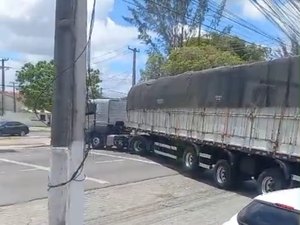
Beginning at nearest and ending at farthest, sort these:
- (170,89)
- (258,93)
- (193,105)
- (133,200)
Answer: (133,200), (258,93), (193,105), (170,89)

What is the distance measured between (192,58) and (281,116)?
79.0 feet

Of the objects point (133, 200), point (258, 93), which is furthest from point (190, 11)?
point (133, 200)

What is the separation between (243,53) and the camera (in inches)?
1692

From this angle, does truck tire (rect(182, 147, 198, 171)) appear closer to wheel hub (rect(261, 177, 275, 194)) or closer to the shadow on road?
the shadow on road

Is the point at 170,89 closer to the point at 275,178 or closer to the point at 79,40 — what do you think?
the point at 275,178

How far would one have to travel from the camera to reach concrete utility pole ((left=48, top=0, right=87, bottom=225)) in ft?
17.1

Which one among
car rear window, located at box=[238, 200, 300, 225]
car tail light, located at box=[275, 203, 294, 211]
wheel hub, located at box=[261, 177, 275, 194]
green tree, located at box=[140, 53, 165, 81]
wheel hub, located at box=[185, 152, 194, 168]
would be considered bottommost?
wheel hub, located at box=[185, 152, 194, 168]

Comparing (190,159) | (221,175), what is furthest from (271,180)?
(190,159)

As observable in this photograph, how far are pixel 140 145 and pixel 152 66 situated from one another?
2193 cm

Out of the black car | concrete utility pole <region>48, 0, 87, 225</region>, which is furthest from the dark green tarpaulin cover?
the black car

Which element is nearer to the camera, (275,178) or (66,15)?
(66,15)

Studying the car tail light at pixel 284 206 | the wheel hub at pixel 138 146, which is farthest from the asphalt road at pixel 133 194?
the car tail light at pixel 284 206

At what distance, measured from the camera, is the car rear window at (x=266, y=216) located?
15.6 ft

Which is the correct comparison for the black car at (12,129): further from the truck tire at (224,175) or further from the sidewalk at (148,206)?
the truck tire at (224,175)
